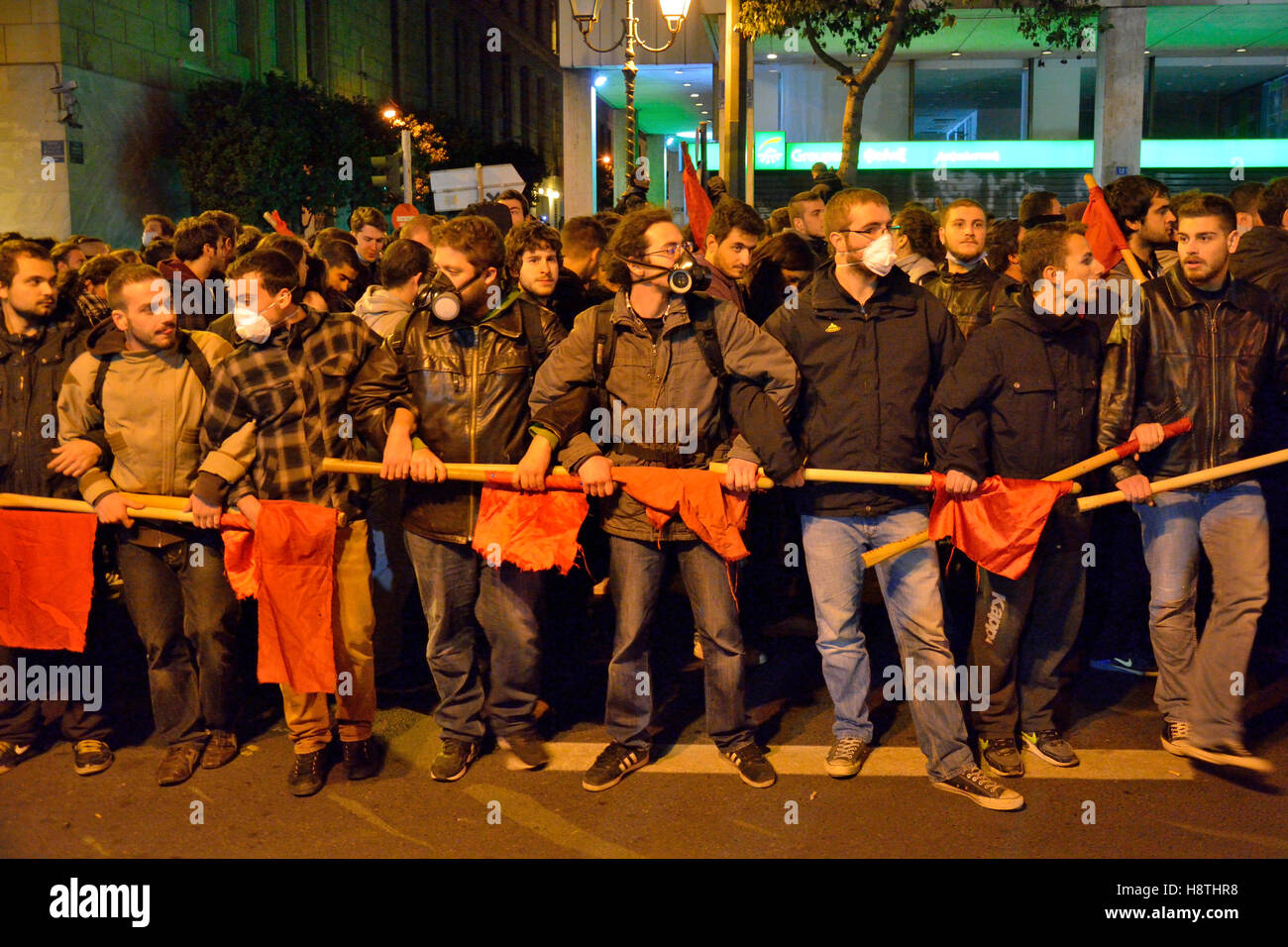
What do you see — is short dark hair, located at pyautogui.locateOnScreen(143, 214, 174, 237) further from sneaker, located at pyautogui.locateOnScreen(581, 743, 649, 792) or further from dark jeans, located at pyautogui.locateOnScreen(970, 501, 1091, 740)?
dark jeans, located at pyautogui.locateOnScreen(970, 501, 1091, 740)

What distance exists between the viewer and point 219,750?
193 inches

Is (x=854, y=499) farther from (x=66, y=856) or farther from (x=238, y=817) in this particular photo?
(x=66, y=856)

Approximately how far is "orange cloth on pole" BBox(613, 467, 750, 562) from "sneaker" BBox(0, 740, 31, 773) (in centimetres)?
294

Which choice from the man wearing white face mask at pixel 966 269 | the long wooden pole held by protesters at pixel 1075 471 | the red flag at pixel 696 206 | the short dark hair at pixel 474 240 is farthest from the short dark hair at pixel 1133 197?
the short dark hair at pixel 474 240

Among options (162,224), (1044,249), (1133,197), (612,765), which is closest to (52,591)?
(612,765)

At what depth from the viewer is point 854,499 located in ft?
14.6

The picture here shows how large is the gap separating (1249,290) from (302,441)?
3900 millimetres

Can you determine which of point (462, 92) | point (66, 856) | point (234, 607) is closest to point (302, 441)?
point (234, 607)

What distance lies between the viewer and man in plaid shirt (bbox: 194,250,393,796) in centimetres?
461

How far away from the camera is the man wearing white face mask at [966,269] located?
5895mm

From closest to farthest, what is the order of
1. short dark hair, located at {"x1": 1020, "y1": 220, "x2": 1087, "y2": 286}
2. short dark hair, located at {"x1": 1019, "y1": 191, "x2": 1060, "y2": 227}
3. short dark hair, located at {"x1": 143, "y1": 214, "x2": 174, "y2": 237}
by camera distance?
short dark hair, located at {"x1": 1020, "y1": 220, "x2": 1087, "y2": 286}
short dark hair, located at {"x1": 1019, "y1": 191, "x2": 1060, "y2": 227}
short dark hair, located at {"x1": 143, "y1": 214, "x2": 174, "y2": 237}

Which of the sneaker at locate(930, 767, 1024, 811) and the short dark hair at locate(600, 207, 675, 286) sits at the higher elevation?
the short dark hair at locate(600, 207, 675, 286)

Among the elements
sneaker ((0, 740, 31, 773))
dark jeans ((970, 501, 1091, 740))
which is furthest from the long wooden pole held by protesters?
sneaker ((0, 740, 31, 773))

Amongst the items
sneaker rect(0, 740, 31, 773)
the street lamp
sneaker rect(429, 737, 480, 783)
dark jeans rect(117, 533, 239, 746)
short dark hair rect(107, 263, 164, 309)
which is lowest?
sneaker rect(0, 740, 31, 773)
